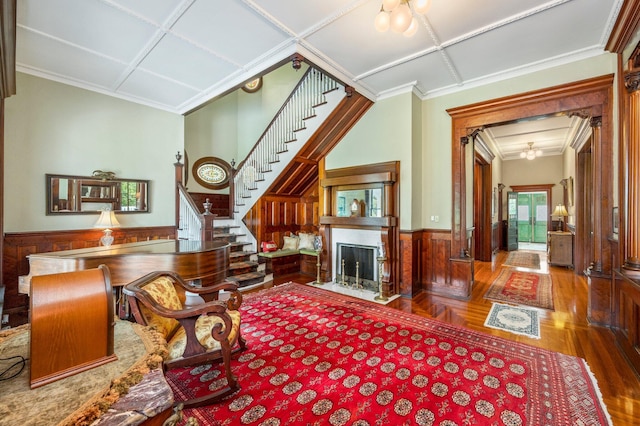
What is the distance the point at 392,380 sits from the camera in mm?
2191

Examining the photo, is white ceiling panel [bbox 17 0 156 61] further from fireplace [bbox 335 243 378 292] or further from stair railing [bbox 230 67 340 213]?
fireplace [bbox 335 243 378 292]

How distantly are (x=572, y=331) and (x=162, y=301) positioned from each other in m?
4.17

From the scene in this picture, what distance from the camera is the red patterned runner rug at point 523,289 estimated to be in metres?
4.05

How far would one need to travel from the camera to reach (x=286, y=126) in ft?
18.1

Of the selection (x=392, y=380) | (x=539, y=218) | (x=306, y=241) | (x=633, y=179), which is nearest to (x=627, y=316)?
(x=633, y=179)

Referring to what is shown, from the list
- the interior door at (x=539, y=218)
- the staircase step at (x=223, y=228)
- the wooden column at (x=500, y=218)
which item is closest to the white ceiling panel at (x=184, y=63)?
the staircase step at (x=223, y=228)

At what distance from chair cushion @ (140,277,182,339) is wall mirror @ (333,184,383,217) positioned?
346cm

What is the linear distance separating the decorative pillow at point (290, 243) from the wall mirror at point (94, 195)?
277 centimetres

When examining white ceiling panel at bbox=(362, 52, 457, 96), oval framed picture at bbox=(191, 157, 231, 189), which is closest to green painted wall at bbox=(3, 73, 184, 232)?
oval framed picture at bbox=(191, 157, 231, 189)

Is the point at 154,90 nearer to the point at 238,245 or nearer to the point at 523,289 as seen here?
the point at 238,245

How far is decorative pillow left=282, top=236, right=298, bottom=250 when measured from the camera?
6.14m

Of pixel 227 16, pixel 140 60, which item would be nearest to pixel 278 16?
pixel 227 16

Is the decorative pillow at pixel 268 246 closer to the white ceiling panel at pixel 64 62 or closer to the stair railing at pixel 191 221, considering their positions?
the stair railing at pixel 191 221

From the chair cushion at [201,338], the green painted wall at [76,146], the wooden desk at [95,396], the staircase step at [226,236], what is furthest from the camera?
the staircase step at [226,236]
